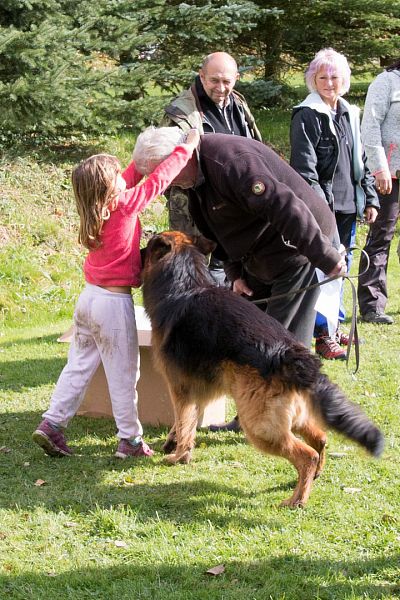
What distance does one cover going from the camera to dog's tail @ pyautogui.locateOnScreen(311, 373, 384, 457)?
361 cm

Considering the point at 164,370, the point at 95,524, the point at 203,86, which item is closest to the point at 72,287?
the point at 203,86

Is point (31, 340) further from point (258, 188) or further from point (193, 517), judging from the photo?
point (258, 188)

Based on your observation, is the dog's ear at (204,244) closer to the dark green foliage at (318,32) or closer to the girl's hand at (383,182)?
the girl's hand at (383,182)

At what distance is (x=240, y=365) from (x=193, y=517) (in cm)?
78

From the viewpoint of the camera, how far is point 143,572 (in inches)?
131

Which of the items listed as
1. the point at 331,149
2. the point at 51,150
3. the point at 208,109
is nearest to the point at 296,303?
the point at 208,109

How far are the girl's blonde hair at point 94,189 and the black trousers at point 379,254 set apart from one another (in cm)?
406

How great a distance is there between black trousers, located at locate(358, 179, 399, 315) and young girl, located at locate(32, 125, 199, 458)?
3.72 m

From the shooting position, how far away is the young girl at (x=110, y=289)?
4121 millimetres

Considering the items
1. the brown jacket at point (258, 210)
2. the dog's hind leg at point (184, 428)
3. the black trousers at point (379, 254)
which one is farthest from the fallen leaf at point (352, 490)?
the black trousers at point (379, 254)

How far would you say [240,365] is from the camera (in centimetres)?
392

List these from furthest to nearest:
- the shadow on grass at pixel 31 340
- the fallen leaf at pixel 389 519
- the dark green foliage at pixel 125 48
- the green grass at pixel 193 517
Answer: the dark green foliage at pixel 125 48
the shadow on grass at pixel 31 340
the fallen leaf at pixel 389 519
the green grass at pixel 193 517

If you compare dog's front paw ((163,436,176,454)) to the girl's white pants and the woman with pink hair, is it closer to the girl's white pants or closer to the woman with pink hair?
the girl's white pants

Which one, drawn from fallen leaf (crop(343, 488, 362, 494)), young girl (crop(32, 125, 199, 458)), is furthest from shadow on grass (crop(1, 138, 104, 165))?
fallen leaf (crop(343, 488, 362, 494))
